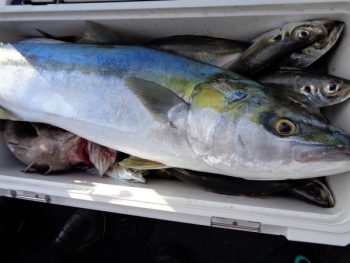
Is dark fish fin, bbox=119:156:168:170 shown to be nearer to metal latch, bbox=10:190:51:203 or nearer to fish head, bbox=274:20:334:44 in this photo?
metal latch, bbox=10:190:51:203

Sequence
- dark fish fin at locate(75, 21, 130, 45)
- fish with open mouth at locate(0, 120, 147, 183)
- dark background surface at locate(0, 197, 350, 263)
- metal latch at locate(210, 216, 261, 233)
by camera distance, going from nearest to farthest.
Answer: metal latch at locate(210, 216, 261, 233), dark fish fin at locate(75, 21, 130, 45), fish with open mouth at locate(0, 120, 147, 183), dark background surface at locate(0, 197, 350, 263)

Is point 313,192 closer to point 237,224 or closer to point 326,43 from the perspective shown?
point 237,224

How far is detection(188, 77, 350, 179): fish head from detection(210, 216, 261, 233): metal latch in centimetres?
26

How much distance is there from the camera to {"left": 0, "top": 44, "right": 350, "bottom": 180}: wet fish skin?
94cm

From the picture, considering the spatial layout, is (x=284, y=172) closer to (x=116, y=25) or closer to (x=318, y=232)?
(x=318, y=232)

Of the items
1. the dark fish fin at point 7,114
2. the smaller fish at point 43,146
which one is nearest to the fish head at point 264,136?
the smaller fish at point 43,146

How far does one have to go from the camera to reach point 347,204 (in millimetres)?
1096

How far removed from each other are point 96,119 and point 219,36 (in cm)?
73

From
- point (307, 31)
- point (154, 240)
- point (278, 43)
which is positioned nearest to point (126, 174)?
point (154, 240)

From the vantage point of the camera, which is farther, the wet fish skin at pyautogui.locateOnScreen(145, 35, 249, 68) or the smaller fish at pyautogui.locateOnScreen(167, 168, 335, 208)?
the wet fish skin at pyautogui.locateOnScreen(145, 35, 249, 68)

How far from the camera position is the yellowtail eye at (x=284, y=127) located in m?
0.93

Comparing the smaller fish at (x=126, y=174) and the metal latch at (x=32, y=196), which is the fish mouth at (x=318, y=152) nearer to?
the smaller fish at (x=126, y=174)

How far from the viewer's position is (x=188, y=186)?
135cm

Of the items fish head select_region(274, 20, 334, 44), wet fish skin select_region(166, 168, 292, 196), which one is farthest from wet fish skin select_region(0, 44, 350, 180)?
fish head select_region(274, 20, 334, 44)
